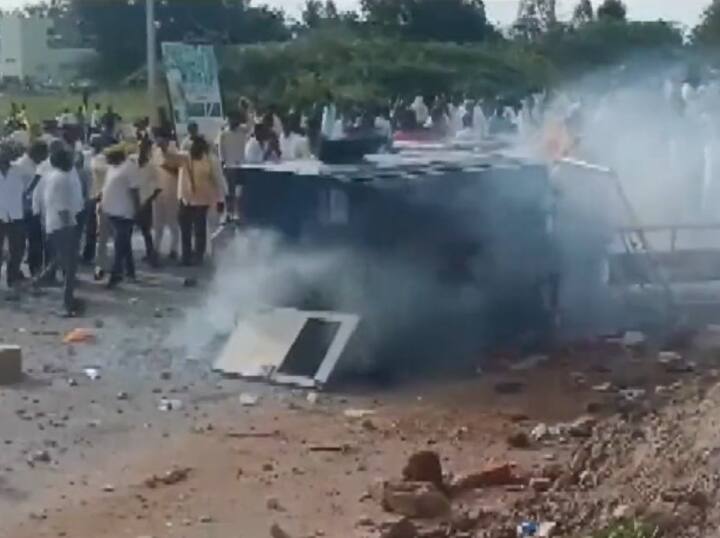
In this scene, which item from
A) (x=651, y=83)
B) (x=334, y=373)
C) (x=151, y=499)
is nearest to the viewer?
(x=151, y=499)

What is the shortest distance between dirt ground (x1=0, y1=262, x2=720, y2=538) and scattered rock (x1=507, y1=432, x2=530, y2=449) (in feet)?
0.26

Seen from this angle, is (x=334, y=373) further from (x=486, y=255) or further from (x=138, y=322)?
(x=138, y=322)

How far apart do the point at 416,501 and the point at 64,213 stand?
7.73m

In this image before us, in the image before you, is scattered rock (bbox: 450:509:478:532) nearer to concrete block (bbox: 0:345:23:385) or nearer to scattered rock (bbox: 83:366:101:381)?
scattered rock (bbox: 83:366:101:381)

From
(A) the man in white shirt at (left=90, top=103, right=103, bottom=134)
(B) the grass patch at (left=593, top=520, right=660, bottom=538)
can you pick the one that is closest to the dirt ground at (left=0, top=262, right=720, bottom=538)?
(B) the grass patch at (left=593, top=520, right=660, bottom=538)

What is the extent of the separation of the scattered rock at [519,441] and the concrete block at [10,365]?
13.5ft

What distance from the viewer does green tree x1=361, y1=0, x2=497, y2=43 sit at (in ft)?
192

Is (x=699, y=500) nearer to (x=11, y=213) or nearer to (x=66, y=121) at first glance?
(x=11, y=213)

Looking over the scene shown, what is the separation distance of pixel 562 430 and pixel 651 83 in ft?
79.5

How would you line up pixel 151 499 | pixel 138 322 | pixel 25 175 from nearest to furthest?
1. pixel 151 499
2. pixel 138 322
3. pixel 25 175

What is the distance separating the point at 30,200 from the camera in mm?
17172

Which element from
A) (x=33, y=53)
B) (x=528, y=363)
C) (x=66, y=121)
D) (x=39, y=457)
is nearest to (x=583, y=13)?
(x=33, y=53)

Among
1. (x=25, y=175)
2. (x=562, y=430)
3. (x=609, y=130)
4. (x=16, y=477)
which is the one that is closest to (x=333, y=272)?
(x=562, y=430)

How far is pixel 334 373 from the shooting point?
1190 centimetres
